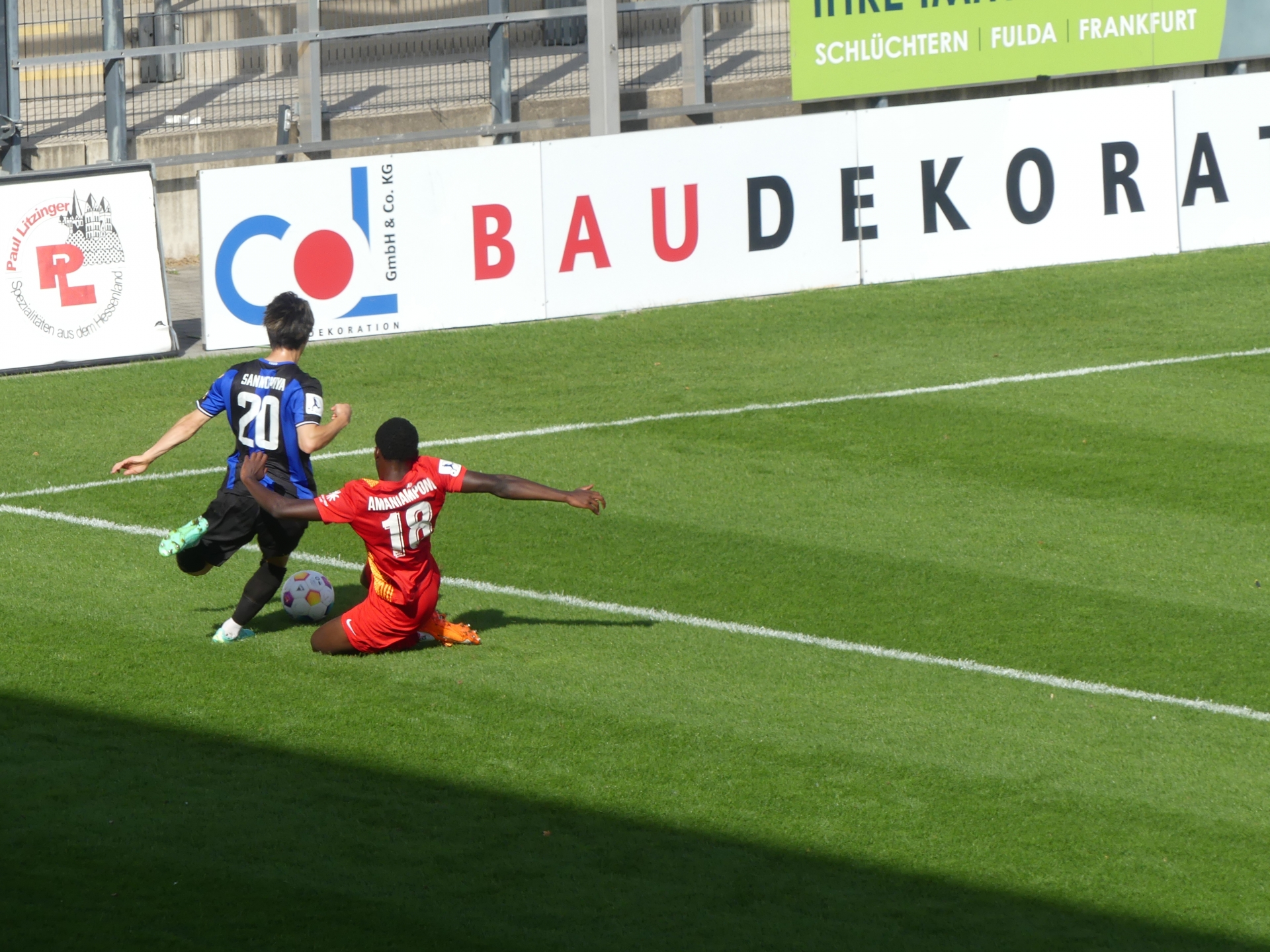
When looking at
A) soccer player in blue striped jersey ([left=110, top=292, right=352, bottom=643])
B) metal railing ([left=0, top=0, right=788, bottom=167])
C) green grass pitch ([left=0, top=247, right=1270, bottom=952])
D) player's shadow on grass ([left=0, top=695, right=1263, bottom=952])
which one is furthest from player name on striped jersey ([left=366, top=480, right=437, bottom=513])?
metal railing ([left=0, top=0, right=788, bottom=167])

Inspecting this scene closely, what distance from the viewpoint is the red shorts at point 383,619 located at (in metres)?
8.75

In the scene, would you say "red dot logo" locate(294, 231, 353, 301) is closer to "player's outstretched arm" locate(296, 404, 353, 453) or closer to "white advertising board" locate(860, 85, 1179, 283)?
"white advertising board" locate(860, 85, 1179, 283)

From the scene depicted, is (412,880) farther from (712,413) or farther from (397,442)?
(712,413)

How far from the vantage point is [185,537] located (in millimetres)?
8922

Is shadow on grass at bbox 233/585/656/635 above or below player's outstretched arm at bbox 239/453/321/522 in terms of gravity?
below

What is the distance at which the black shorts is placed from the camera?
9016 millimetres

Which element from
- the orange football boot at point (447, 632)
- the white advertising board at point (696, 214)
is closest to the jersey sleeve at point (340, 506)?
the orange football boot at point (447, 632)

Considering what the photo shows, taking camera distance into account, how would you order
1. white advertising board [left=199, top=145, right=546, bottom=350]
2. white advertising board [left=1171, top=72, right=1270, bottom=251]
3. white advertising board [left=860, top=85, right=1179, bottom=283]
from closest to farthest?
white advertising board [left=199, top=145, right=546, bottom=350], white advertising board [left=860, top=85, right=1179, bottom=283], white advertising board [left=1171, top=72, right=1270, bottom=251]

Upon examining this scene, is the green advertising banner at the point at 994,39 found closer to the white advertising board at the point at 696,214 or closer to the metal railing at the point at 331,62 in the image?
the metal railing at the point at 331,62

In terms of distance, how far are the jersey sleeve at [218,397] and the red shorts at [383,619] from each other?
1276 mm

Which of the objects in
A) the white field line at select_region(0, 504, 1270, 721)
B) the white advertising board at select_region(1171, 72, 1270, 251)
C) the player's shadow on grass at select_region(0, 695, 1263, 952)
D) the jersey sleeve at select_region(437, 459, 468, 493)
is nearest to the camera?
the player's shadow on grass at select_region(0, 695, 1263, 952)

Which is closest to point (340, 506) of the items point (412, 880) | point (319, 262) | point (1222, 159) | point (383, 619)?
point (383, 619)

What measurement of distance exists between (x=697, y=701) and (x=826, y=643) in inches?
45.5

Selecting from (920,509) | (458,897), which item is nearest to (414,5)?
(920,509)
